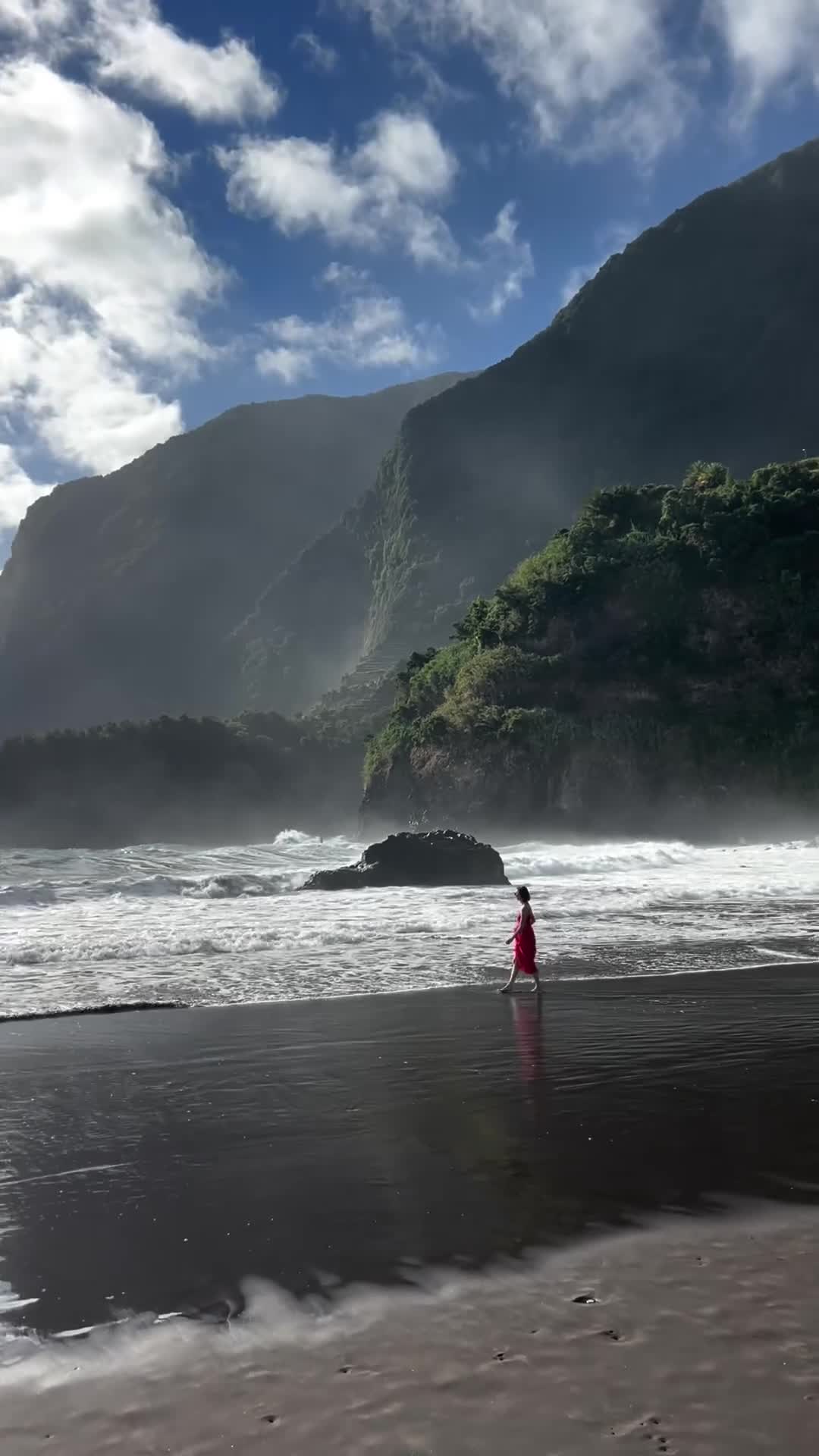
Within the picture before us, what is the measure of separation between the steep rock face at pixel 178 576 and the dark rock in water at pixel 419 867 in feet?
427

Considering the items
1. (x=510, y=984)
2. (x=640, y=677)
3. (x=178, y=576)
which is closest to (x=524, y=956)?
(x=510, y=984)

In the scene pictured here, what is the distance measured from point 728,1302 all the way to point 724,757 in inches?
1619

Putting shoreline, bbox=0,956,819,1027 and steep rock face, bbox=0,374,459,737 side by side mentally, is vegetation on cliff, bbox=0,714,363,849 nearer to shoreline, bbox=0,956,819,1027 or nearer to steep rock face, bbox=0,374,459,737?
shoreline, bbox=0,956,819,1027

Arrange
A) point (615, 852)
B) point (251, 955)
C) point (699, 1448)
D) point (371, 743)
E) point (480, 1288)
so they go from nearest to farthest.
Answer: point (699, 1448), point (480, 1288), point (251, 955), point (615, 852), point (371, 743)

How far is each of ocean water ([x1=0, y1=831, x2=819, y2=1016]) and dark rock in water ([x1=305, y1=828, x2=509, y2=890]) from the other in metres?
1.06

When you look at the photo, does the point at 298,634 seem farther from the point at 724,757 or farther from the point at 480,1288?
the point at 480,1288

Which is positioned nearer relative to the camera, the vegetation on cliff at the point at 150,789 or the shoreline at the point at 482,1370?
the shoreline at the point at 482,1370

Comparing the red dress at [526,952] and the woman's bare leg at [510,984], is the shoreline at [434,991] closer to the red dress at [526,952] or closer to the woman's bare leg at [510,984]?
the woman's bare leg at [510,984]

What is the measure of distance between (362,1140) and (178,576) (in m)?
183

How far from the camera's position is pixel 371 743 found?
56625 mm

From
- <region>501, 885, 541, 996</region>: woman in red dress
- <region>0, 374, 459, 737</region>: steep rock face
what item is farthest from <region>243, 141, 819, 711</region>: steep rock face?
<region>501, 885, 541, 996</region>: woman in red dress

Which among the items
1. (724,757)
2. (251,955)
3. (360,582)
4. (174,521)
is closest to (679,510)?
(724,757)

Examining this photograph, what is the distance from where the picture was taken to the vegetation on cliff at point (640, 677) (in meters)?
42.9

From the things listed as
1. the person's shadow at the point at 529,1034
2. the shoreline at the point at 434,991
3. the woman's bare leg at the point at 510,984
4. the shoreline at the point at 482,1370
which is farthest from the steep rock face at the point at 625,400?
the shoreline at the point at 482,1370
